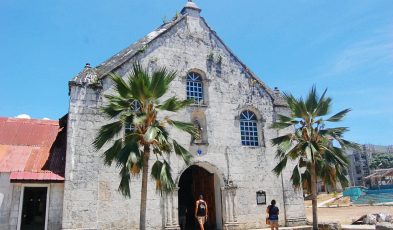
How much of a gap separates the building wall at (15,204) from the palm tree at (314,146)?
376 inches

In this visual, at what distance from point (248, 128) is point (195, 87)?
Result: 147 inches

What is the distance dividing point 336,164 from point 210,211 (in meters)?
7.09

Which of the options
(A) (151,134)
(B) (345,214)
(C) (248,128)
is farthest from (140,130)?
(B) (345,214)

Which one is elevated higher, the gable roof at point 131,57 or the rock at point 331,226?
A: the gable roof at point 131,57

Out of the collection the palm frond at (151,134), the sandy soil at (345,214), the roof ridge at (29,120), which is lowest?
the sandy soil at (345,214)

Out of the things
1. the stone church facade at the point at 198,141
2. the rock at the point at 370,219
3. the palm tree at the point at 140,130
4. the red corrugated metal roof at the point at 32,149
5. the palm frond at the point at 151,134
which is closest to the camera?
the palm frond at the point at 151,134

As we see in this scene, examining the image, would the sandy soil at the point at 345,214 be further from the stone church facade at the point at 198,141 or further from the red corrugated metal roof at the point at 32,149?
the red corrugated metal roof at the point at 32,149

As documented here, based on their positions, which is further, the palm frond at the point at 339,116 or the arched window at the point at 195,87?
the arched window at the point at 195,87

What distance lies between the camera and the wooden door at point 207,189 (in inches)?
714

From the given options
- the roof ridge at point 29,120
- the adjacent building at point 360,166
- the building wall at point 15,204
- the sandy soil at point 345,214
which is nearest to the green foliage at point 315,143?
the sandy soil at point 345,214

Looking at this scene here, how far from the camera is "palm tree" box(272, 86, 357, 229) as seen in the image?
49.0 feet

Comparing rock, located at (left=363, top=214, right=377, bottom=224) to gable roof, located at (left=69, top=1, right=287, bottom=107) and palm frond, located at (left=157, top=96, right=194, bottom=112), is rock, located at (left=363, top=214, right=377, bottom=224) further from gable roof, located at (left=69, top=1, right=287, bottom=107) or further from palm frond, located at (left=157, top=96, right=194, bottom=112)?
palm frond, located at (left=157, top=96, right=194, bottom=112)

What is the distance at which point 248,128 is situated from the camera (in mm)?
18875

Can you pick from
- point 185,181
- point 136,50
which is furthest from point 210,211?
point 136,50
